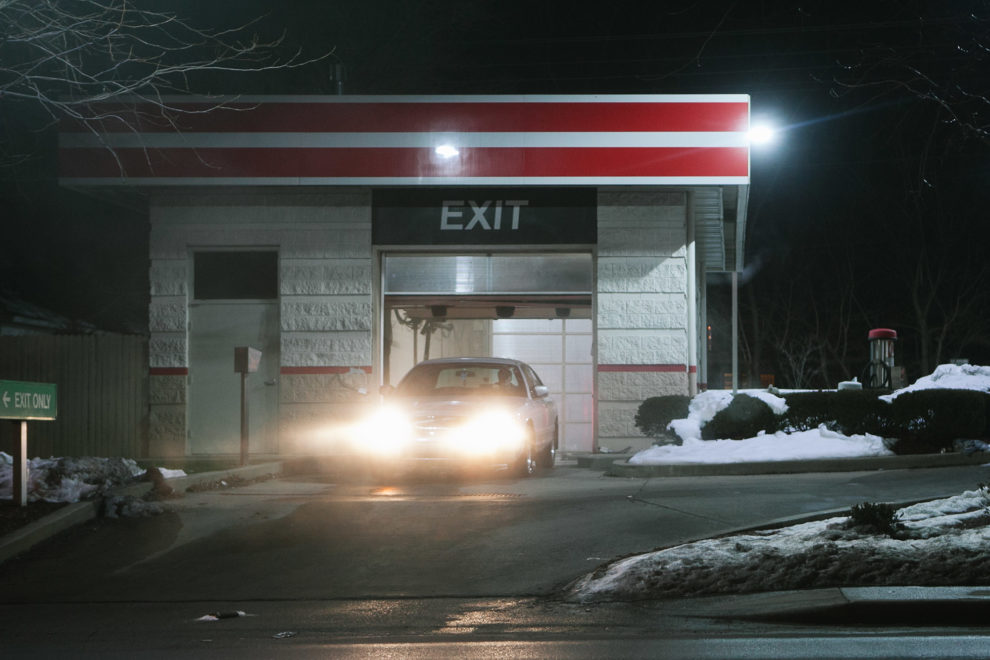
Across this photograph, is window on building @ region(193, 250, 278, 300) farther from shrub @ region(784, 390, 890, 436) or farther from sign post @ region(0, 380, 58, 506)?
shrub @ region(784, 390, 890, 436)

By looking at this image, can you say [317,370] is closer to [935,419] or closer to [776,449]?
[776,449]

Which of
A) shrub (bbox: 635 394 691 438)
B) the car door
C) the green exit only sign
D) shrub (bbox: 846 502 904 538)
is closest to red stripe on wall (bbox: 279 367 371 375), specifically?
the car door

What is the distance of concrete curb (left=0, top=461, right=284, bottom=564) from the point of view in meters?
9.05

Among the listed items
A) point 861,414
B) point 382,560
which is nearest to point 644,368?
point 861,414

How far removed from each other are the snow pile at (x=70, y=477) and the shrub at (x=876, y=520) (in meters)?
7.47

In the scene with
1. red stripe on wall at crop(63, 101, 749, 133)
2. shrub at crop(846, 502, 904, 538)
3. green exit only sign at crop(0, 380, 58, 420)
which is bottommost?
shrub at crop(846, 502, 904, 538)

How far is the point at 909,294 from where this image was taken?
1893 inches

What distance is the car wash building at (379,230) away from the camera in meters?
17.2

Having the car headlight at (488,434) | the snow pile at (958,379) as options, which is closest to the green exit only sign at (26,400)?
the car headlight at (488,434)

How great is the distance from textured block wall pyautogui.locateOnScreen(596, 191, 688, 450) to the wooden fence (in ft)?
25.3

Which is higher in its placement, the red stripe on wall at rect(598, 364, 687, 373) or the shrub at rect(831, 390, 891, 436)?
the red stripe on wall at rect(598, 364, 687, 373)

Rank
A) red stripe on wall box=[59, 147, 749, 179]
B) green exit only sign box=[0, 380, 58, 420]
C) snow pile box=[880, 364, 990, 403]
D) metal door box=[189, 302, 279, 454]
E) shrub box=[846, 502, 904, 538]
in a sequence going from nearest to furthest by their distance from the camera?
1. shrub box=[846, 502, 904, 538]
2. green exit only sign box=[0, 380, 58, 420]
3. snow pile box=[880, 364, 990, 403]
4. red stripe on wall box=[59, 147, 749, 179]
5. metal door box=[189, 302, 279, 454]

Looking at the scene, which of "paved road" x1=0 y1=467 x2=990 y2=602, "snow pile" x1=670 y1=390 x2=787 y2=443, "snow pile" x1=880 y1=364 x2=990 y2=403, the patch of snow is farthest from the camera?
"snow pile" x1=880 y1=364 x2=990 y2=403

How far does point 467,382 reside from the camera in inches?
622
